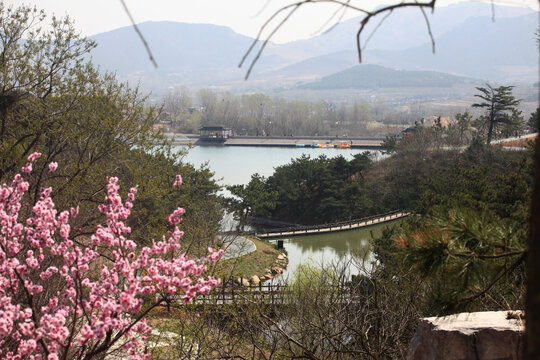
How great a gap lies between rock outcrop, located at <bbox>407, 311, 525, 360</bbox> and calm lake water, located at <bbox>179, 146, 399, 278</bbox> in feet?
15.9

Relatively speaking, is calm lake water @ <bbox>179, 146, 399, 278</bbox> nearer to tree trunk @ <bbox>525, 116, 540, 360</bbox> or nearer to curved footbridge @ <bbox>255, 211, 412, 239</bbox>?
curved footbridge @ <bbox>255, 211, 412, 239</bbox>

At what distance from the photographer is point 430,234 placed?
290 centimetres

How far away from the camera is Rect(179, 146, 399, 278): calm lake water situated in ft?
72.0

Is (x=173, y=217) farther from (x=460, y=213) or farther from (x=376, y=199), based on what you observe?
(x=376, y=199)

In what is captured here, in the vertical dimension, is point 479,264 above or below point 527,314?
below

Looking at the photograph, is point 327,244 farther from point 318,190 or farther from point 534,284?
point 534,284

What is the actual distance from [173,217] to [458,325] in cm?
207

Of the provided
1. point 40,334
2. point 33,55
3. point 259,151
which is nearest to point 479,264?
point 40,334

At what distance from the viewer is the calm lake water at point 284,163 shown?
21944 millimetres

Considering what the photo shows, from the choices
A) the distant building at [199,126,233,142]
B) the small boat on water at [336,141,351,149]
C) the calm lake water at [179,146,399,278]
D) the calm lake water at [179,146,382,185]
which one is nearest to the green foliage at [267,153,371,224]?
the calm lake water at [179,146,399,278]

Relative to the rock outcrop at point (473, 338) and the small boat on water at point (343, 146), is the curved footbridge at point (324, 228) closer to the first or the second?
the rock outcrop at point (473, 338)

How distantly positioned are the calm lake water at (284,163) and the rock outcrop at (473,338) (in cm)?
484

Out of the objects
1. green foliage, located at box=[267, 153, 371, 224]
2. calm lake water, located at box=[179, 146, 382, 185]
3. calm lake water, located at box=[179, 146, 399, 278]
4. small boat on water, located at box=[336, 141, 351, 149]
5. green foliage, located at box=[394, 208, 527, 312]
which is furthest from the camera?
small boat on water, located at box=[336, 141, 351, 149]

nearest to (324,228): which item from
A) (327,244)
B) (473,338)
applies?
(327,244)
